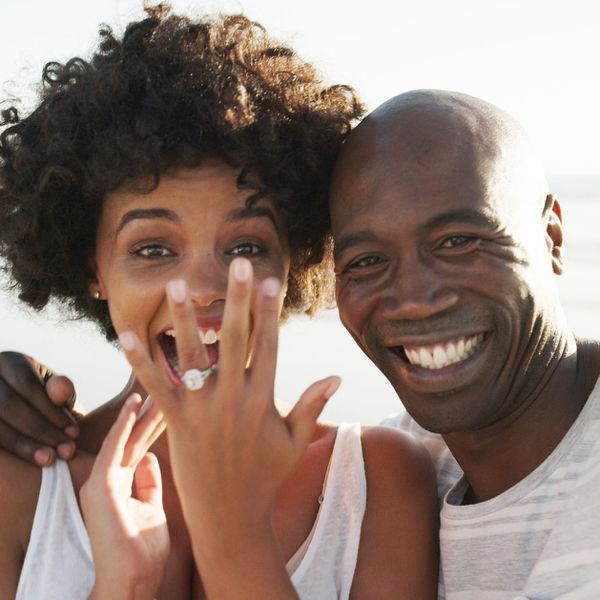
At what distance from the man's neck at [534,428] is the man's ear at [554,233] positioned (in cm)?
24

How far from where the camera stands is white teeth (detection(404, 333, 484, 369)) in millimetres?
3008

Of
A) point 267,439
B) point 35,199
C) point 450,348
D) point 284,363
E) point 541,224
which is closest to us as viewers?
point 267,439

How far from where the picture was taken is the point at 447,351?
3.01 metres

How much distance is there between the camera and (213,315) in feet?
10.2

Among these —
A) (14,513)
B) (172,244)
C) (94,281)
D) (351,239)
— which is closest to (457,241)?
(351,239)

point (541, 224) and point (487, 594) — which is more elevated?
point (541, 224)

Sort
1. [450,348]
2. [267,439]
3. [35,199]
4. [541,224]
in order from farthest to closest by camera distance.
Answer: [35,199]
[541,224]
[450,348]
[267,439]

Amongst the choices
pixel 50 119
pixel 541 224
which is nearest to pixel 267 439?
pixel 541 224

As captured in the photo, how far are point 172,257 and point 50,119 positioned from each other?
1.98 feet

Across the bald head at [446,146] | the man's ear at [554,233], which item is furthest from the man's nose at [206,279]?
the man's ear at [554,233]

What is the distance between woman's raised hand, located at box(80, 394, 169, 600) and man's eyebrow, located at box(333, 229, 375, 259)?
68 centimetres

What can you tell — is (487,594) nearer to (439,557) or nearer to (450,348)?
(439,557)

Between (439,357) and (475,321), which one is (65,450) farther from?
(475,321)

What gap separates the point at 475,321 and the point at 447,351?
116 millimetres
